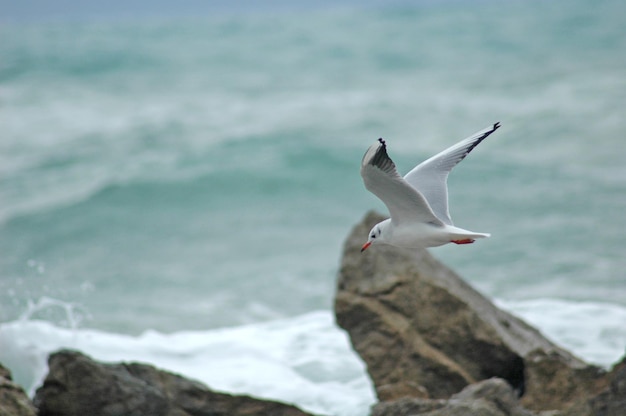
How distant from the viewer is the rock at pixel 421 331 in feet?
19.8

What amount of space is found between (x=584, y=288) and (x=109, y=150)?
11.2 m

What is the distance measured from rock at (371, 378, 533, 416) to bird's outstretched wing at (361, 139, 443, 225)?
38.4 inches

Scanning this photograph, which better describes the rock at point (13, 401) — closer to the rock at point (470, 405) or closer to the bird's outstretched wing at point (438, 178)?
the rock at point (470, 405)

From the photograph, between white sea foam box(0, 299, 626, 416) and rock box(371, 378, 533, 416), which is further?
white sea foam box(0, 299, 626, 416)

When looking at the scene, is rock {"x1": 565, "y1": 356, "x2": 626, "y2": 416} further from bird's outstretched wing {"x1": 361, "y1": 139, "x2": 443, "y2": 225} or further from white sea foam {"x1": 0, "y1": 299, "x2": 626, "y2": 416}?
white sea foam {"x1": 0, "y1": 299, "x2": 626, "y2": 416}

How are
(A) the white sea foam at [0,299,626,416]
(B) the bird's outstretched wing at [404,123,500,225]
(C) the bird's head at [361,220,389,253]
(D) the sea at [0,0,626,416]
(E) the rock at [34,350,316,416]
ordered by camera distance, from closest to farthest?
(E) the rock at [34,350,316,416] < (C) the bird's head at [361,220,389,253] < (B) the bird's outstretched wing at [404,123,500,225] < (A) the white sea foam at [0,299,626,416] < (D) the sea at [0,0,626,416]

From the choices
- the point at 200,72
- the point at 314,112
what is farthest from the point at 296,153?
the point at 200,72

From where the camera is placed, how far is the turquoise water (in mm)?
11609

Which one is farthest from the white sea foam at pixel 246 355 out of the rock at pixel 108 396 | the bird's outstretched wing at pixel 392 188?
the bird's outstretched wing at pixel 392 188

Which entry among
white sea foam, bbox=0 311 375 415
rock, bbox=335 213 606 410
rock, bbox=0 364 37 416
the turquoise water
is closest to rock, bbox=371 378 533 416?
rock, bbox=335 213 606 410

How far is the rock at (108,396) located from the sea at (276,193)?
7.30ft

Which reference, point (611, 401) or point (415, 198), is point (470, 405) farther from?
point (415, 198)

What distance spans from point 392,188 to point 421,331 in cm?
178

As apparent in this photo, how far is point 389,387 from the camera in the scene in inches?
225
